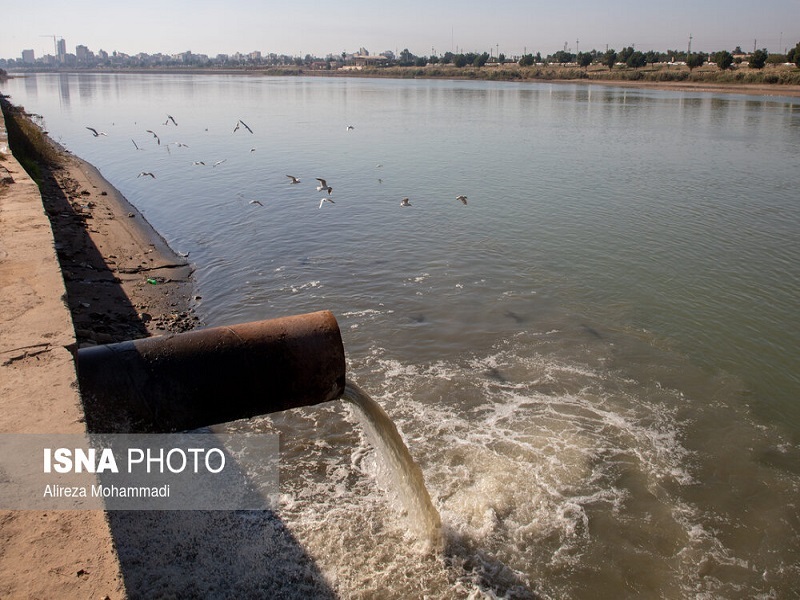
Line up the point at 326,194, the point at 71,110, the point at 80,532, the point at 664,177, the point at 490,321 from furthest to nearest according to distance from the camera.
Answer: the point at 71,110
the point at 664,177
the point at 326,194
the point at 490,321
the point at 80,532

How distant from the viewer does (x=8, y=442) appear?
3893 mm

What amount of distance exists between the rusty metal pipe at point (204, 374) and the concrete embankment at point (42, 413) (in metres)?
0.38

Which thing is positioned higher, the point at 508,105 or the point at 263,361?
the point at 508,105

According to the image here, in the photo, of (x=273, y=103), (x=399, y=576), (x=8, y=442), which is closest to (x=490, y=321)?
(x=399, y=576)

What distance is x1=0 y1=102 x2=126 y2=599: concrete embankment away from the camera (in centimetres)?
303

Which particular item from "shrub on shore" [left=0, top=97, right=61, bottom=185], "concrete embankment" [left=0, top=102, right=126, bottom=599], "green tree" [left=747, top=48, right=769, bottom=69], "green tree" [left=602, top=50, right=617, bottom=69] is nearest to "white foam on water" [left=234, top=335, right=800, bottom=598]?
"concrete embankment" [left=0, top=102, right=126, bottom=599]

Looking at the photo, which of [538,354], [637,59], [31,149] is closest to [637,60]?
[637,59]

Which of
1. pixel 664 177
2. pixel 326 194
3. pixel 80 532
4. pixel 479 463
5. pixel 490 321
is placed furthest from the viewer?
pixel 664 177

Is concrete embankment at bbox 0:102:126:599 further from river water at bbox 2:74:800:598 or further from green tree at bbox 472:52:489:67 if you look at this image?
green tree at bbox 472:52:489:67

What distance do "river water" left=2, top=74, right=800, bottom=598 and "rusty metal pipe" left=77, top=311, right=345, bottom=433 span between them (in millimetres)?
2272

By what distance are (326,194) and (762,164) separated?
17.5 metres

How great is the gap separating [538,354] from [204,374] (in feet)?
21.3

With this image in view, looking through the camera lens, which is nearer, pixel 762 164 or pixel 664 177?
pixel 664 177

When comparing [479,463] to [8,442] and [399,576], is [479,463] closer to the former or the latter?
[399,576]
